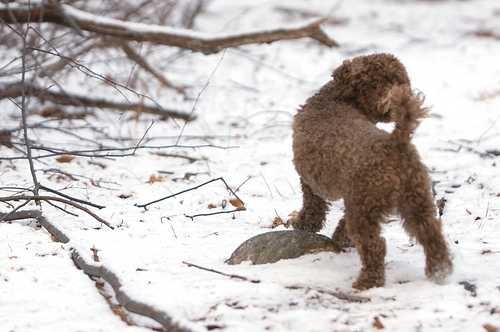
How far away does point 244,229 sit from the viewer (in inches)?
211

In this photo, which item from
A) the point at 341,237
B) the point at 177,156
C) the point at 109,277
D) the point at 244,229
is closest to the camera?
the point at 109,277

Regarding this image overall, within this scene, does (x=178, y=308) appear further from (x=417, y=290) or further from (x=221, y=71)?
(x=221, y=71)

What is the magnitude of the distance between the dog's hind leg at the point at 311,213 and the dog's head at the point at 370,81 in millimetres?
669

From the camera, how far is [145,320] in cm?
370

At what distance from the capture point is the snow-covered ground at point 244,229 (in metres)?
3.69

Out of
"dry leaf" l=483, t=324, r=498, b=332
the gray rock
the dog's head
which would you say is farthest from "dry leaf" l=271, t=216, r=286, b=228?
"dry leaf" l=483, t=324, r=498, b=332

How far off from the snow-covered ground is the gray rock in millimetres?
91

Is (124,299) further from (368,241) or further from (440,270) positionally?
(440,270)

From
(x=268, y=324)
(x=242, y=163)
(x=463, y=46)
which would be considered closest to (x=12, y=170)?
(x=242, y=163)

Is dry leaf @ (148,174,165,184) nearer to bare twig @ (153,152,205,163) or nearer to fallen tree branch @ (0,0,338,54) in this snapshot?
bare twig @ (153,152,205,163)

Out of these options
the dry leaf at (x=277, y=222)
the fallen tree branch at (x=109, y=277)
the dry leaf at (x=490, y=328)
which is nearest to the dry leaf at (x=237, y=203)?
the dry leaf at (x=277, y=222)

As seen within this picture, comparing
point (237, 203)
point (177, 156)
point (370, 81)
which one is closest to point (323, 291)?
point (370, 81)

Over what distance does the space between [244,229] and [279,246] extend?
0.85 m

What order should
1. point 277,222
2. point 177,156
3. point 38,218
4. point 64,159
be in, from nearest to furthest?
point 38,218 < point 277,222 < point 64,159 < point 177,156
